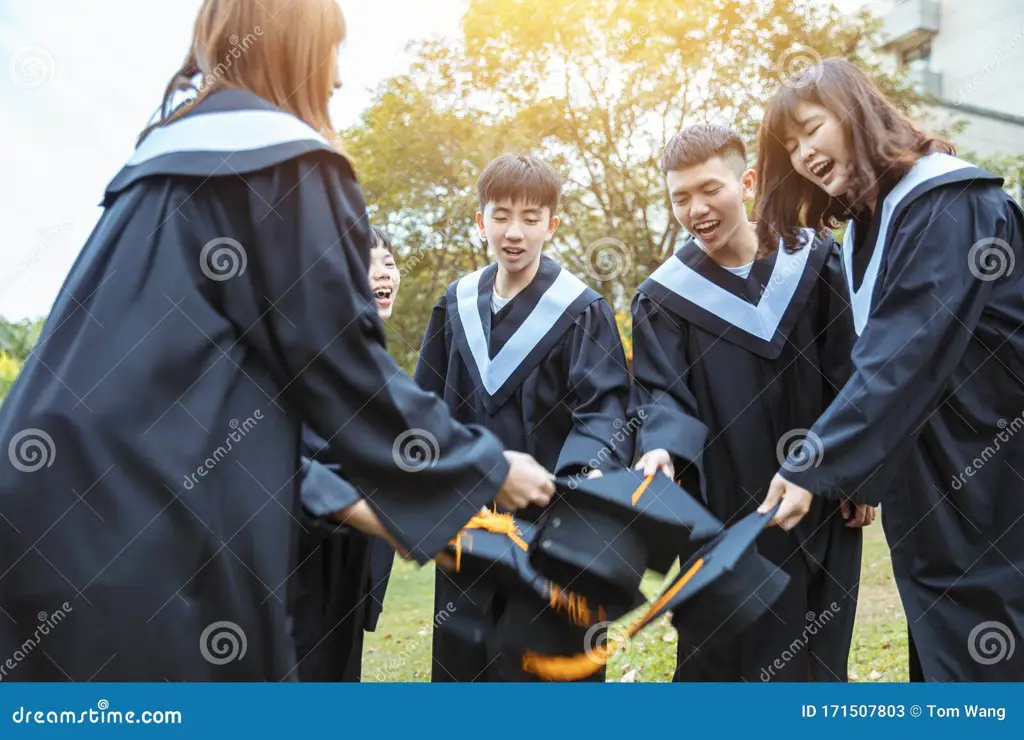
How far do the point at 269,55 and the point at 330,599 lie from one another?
1.46 metres

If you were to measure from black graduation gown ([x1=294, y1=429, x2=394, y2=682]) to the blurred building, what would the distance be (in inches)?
547

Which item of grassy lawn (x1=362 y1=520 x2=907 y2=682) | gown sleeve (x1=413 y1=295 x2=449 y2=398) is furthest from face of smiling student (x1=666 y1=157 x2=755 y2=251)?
grassy lawn (x1=362 y1=520 x2=907 y2=682)

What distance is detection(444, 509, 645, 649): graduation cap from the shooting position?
2416 millimetres

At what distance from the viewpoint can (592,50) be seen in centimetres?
887

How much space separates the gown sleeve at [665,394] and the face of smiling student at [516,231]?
1.30ft

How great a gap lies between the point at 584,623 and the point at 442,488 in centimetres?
71

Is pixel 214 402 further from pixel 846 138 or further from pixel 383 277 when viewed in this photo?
pixel 846 138

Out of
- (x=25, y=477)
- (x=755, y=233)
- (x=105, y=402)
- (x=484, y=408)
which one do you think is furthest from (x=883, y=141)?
(x=25, y=477)

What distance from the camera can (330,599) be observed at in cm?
268

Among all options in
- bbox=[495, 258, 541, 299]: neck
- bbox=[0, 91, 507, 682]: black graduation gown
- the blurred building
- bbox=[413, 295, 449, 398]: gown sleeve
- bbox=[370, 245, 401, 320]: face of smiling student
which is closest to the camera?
bbox=[0, 91, 507, 682]: black graduation gown

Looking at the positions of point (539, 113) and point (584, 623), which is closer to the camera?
point (584, 623)

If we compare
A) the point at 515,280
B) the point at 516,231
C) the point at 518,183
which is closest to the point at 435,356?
the point at 515,280

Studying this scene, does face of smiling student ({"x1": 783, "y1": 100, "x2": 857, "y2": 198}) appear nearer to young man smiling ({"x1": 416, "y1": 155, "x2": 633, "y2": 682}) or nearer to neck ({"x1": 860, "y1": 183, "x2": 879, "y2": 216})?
neck ({"x1": 860, "y1": 183, "x2": 879, "y2": 216})

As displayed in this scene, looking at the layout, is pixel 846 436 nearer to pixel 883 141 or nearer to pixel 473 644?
pixel 883 141
